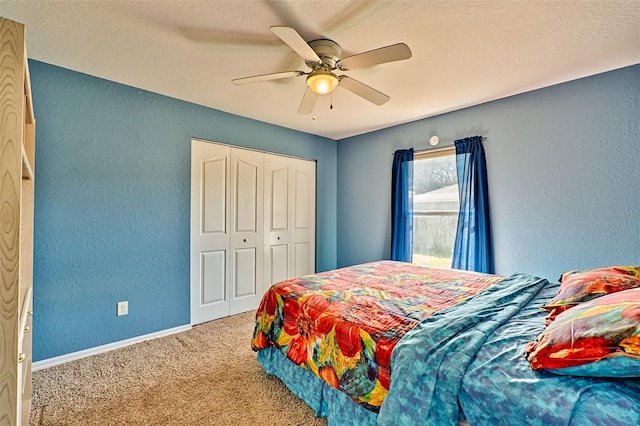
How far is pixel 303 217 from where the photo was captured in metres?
4.35

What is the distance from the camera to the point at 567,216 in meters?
2.67

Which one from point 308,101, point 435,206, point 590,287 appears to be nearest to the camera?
point 590,287

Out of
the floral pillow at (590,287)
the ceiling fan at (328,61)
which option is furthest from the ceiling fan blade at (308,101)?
the floral pillow at (590,287)

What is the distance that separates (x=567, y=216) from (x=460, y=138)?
1.31 m

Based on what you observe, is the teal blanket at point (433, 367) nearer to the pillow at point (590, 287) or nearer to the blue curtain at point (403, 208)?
the pillow at point (590, 287)

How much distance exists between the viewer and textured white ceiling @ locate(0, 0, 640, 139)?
1.72m

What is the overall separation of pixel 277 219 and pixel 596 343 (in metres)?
3.42

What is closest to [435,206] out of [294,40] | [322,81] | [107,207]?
[322,81]

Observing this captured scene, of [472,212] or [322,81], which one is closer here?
[322,81]

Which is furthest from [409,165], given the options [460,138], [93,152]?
[93,152]

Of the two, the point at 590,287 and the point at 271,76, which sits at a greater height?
the point at 271,76

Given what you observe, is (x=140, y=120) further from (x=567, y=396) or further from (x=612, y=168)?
(x=612, y=168)

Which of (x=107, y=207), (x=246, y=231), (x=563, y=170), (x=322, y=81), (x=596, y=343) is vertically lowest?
(x=596, y=343)

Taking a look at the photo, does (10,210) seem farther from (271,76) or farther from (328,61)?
(328,61)
